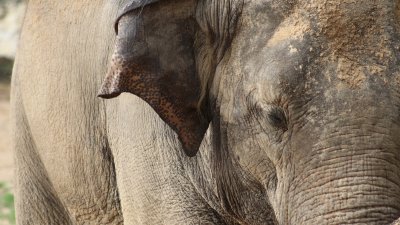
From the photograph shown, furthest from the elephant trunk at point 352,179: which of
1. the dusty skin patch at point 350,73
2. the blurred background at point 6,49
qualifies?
the blurred background at point 6,49

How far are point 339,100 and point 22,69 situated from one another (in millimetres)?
1971

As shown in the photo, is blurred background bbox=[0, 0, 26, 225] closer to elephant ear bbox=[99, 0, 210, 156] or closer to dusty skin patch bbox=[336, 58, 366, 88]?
elephant ear bbox=[99, 0, 210, 156]

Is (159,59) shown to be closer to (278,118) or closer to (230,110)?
(230,110)

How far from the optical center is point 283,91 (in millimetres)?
3205

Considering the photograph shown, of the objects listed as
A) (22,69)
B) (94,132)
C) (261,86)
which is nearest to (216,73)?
(261,86)

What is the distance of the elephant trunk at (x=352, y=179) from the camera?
3.01m

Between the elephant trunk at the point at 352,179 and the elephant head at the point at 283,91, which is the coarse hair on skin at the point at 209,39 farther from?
the elephant trunk at the point at 352,179

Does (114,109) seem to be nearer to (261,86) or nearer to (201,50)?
(201,50)

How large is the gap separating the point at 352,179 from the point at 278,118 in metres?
0.31

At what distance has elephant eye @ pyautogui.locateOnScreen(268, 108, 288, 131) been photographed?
3.27 metres

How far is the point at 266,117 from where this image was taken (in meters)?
3.33

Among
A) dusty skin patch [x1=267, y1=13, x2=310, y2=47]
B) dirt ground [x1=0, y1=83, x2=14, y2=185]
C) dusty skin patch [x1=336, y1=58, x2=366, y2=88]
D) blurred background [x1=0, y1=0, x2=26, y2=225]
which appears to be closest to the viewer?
dusty skin patch [x1=336, y1=58, x2=366, y2=88]

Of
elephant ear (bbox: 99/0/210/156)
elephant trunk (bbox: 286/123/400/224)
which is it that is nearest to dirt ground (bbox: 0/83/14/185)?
elephant ear (bbox: 99/0/210/156)

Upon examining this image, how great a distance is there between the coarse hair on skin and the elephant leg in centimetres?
145
